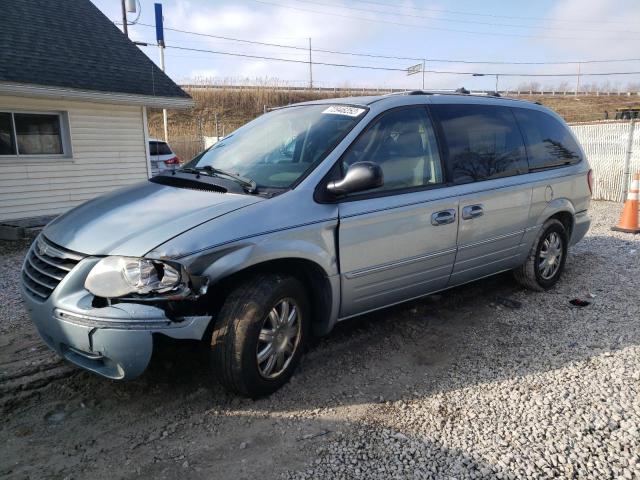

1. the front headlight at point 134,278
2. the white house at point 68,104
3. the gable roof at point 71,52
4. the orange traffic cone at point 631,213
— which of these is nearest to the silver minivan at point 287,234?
the front headlight at point 134,278

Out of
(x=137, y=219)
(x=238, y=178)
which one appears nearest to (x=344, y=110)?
(x=238, y=178)

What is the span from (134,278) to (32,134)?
855 centimetres

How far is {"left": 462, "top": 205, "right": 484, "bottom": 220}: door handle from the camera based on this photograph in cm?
387

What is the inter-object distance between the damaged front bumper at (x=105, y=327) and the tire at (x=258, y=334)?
16 cm

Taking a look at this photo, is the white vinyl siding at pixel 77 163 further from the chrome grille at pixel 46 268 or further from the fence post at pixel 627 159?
the fence post at pixel 627 159

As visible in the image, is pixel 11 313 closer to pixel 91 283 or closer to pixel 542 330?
pixel 91 283

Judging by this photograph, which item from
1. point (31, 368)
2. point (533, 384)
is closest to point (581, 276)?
point (533, 384)

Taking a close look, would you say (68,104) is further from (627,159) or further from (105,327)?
(627,159)

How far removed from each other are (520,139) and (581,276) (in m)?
2.08

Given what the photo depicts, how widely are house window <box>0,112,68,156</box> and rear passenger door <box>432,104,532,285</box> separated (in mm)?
8526

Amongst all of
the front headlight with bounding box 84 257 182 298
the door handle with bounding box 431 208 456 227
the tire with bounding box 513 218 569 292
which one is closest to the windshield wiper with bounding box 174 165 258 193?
the front headlight with bounding box 84 257 182 298

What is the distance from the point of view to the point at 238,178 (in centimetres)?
327

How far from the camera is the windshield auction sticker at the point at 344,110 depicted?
3.51 meters

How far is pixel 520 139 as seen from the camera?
4.55m
